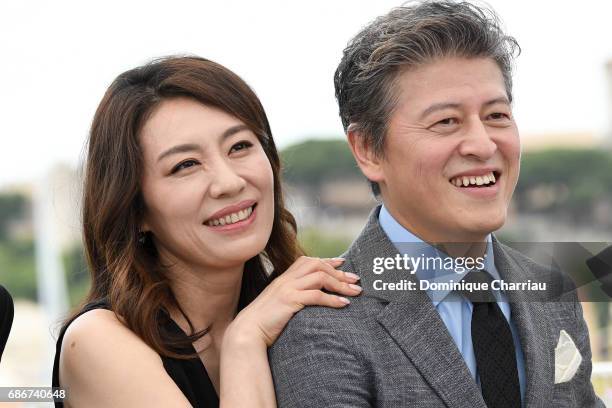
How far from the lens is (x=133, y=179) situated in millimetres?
2197

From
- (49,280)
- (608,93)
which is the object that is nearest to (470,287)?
(49,280)

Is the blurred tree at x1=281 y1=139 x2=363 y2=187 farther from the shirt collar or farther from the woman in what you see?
the shirt collar

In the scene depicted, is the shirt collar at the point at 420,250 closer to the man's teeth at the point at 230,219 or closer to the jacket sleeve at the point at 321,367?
the jacket sleeve at the point at 321,367

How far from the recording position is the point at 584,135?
4644cm

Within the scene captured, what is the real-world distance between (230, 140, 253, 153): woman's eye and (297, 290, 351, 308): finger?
0.46m

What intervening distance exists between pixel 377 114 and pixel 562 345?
2.20 ft

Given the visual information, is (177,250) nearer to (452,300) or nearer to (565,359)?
(452,300)

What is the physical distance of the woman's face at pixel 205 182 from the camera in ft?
6.98

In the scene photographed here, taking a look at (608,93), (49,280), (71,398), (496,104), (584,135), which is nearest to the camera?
(496,104)

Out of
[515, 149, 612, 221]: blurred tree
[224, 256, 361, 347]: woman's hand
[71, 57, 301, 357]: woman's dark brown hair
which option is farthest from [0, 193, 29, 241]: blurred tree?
[224, 256, 361, 347]: woman's hand

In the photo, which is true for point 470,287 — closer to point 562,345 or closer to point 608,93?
point 562,345

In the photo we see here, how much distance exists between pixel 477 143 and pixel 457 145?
0.14 ft

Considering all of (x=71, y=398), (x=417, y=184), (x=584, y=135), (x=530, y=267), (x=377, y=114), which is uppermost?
(x=377, y=114)

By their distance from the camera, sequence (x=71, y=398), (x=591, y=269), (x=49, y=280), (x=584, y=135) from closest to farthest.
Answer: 1. (x=591, y=269)
2. (x=71, y=398)
3. (x=49, y=280)
4. (x=584, y=135)
